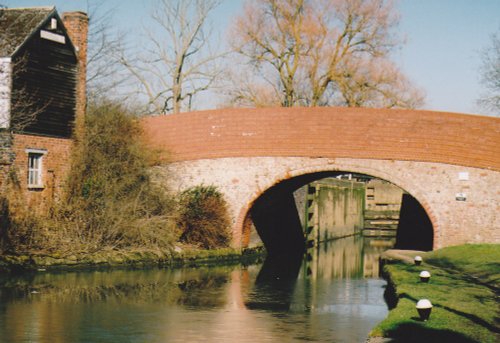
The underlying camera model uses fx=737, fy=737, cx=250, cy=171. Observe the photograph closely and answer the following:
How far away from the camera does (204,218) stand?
2039 cm

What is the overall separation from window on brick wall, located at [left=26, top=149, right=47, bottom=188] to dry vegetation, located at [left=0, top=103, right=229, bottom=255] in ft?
2.54

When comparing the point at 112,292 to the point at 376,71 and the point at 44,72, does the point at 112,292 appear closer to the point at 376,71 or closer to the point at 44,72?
the point at 44,72

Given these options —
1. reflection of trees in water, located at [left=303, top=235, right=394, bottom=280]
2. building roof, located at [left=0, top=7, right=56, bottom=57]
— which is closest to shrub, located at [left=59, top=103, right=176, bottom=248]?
building roof, located at [left=0, top=7, right=56, bottom=57]

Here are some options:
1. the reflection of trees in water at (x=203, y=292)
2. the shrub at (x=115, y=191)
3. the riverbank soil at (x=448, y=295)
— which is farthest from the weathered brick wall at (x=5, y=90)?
the riverbank soil at (x=448, y=295)

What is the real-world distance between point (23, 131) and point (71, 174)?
181 cm

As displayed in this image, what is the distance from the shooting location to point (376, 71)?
3108 centimetres

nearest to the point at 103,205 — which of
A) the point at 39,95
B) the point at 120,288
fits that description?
the point at 39,95

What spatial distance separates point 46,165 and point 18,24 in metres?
3.92

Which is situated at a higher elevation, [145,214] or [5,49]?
[5,49]

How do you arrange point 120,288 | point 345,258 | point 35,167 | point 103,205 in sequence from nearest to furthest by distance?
point 120,288
point 103,205
point 35,167
point 345,258

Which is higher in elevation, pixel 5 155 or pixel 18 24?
pixel 18 24

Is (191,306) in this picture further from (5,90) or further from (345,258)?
(345,258)

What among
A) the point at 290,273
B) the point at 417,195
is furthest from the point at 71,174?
the point at 417,195

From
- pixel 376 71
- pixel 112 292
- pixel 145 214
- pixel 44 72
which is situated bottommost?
pixel 112 292
